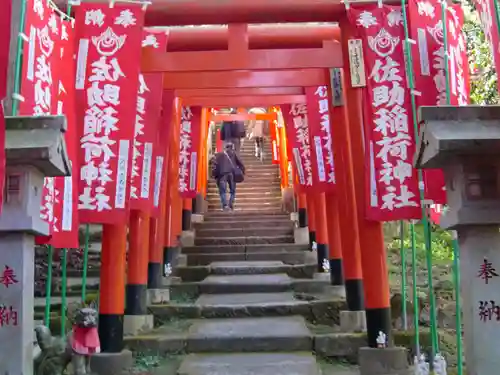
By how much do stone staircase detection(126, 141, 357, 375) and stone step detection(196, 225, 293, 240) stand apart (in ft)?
0.07

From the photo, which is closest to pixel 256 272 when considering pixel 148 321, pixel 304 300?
pixel 304 300

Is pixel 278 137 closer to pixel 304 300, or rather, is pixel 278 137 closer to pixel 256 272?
pixel 256 272

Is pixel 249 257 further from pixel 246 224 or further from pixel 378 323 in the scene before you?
pixel 378 323

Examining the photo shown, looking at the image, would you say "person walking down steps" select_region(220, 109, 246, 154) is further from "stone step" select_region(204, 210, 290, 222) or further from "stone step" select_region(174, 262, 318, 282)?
"stone step" select_region(174, 262, 318, 282)

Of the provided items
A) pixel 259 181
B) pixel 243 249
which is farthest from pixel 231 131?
pixel 243 249

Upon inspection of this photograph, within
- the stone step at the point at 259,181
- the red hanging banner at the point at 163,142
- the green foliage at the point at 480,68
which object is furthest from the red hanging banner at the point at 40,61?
the stone step at the point at 259,181

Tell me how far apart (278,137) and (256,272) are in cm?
628

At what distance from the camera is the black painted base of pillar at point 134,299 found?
316 inches

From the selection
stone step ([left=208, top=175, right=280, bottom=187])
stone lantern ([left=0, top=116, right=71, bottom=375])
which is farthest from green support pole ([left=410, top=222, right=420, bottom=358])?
stone step ([left=208, top=175, right=280, bottom=187])

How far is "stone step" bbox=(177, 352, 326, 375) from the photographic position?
6383mm

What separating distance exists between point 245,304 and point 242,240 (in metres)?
3.55

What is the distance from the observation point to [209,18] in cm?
670

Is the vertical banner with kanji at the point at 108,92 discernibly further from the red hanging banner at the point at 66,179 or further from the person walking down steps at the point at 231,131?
the person walking down steps at the point at 231,131

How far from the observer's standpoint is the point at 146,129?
714 cm
